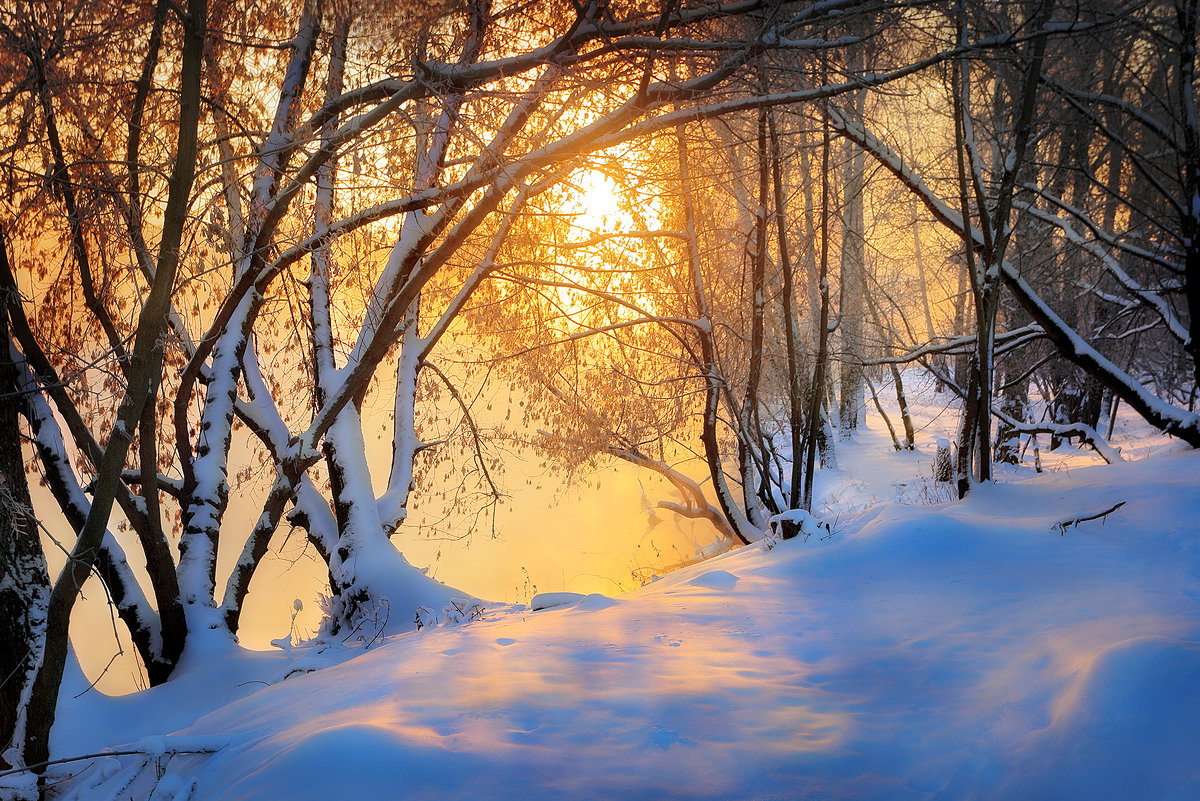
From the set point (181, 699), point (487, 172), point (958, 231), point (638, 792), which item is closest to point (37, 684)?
point (181, 699)

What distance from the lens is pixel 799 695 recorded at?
107 inches

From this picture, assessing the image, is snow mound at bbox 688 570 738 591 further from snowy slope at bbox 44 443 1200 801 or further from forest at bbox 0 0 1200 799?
forest at bbox 0 0 1200 799

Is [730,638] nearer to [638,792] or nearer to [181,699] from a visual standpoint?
[638,792]

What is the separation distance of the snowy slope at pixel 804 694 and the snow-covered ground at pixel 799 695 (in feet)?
0.04

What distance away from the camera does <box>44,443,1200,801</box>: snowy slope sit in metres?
2.06

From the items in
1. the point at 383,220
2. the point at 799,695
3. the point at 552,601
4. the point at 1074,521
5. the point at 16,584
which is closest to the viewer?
the point at 799,695

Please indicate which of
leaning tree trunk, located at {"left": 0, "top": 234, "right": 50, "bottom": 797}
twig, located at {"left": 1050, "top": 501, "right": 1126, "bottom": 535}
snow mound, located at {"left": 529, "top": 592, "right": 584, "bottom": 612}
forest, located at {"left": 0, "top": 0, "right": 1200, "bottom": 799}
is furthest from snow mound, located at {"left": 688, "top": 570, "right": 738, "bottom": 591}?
leaning tree trunk, located at {"left": 0, "top": 234, "right": 50, "bottom": 797}

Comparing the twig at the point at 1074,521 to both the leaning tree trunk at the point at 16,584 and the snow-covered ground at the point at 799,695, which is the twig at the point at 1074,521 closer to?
the snow-covered ground at the point at 799,695

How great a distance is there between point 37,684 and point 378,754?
2.53m

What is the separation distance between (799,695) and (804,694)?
25mm

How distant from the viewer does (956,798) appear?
201cm

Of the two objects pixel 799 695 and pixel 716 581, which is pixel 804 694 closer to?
pixel 799 695

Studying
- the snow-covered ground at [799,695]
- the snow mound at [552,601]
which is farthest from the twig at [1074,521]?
the snow mound at [552,601]

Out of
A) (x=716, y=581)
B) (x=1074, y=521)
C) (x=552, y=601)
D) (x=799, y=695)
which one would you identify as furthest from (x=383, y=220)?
(x=1074, y=521)
